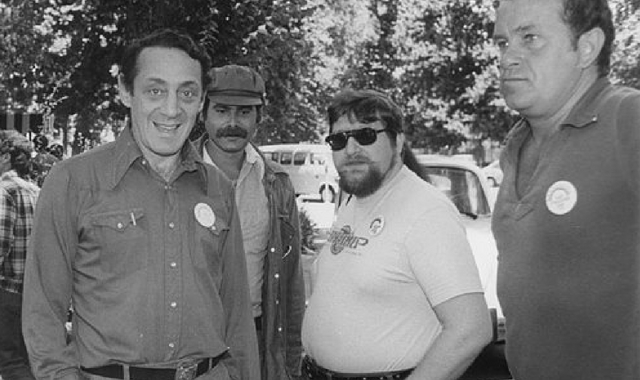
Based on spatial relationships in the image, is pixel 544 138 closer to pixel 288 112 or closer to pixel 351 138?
pixel 351 138

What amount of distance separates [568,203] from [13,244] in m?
5.16

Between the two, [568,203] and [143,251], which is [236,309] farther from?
[568,203]

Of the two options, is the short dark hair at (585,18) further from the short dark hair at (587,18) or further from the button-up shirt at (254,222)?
the button-up shirt at (254,222)

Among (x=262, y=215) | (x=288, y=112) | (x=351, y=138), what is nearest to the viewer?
(x=351, y=138)

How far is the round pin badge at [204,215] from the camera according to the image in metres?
3.03

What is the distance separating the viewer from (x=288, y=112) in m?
12.9

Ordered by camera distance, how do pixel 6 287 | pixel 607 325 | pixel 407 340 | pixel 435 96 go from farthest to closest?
pixel 435 96 < pixel 6 287 < pixel 407 340 < pixel 607 325

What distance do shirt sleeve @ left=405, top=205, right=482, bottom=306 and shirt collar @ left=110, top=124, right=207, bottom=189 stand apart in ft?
2.66

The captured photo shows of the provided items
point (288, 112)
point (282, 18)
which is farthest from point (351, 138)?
point (288, 112)

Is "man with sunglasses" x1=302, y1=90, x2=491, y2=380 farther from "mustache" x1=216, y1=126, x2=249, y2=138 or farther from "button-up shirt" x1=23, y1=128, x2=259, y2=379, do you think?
"mustache" x1=216, y1=126, x2=249, y2=138

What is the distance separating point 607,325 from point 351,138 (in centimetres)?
160

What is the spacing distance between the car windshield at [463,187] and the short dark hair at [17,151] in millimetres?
4006

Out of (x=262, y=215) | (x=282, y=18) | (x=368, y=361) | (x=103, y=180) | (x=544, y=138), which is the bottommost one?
(x=368, y=361)

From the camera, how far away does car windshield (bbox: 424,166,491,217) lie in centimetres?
891
